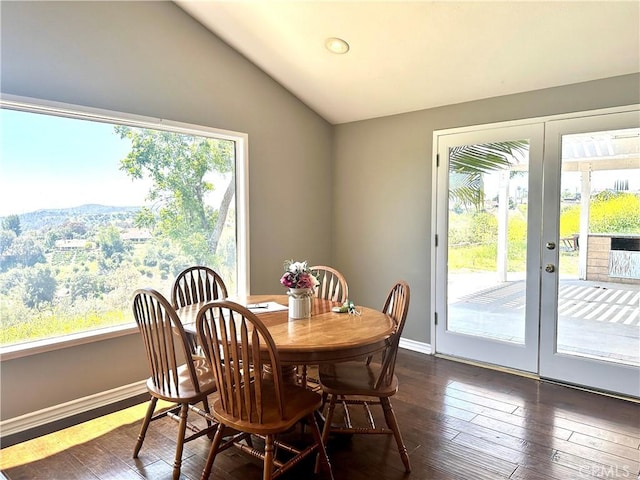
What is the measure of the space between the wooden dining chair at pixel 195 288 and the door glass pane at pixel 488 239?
2.12 meters

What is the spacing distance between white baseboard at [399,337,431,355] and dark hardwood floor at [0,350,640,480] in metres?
0.94

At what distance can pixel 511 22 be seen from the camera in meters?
2.74

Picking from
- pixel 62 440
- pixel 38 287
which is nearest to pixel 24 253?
pixel 38 287

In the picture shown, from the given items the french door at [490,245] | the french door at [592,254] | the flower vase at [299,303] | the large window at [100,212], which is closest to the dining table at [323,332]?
the flower vase at [299,303]

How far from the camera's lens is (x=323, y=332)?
6.97 ft

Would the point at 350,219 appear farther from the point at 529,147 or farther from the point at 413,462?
the point at 413,462

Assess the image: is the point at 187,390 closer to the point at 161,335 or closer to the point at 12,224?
the point at 161,335

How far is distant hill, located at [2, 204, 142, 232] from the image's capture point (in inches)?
105

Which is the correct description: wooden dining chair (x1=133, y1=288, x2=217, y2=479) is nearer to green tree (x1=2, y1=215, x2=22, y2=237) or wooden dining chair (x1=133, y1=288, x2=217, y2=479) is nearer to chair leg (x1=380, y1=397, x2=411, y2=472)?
chair leg (x1=380, y1=397, x2=411, y2=472)

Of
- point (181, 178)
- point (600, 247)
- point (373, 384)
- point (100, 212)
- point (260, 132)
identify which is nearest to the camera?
point (373, 384)

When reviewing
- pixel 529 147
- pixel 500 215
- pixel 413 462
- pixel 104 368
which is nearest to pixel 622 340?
pixel 500 215

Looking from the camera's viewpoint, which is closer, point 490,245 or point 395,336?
point 395,336

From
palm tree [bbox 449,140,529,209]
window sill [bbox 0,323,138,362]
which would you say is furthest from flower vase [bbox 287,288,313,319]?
palm tree [bbox 449,140,529,209]

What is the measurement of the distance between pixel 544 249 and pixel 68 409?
3.66 meters
